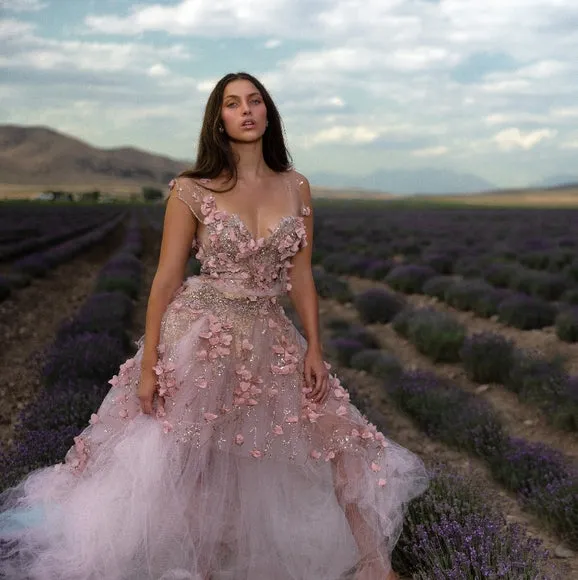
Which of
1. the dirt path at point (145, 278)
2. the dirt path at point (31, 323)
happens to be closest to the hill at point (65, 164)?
the dirt path at point (145, 278)

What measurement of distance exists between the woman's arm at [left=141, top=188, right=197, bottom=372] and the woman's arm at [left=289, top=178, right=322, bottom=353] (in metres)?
0.44

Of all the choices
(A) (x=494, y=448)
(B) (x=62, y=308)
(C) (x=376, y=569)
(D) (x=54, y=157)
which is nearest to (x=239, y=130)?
(C) (x=376, y=569)

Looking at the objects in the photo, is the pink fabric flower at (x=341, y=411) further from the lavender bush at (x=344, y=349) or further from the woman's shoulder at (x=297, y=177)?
the lavender bush at (x=344, y=349)

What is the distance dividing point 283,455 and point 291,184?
100 cm

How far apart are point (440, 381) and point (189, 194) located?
446cm

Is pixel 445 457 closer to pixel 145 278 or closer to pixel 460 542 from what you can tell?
pixel 460 542

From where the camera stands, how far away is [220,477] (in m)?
2.74

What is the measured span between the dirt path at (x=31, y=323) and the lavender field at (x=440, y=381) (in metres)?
0.03

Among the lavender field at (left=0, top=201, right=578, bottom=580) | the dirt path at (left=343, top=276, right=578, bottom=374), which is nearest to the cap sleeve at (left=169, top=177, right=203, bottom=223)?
the lavender field at (left=0, top=201, right=578, bottom=580)

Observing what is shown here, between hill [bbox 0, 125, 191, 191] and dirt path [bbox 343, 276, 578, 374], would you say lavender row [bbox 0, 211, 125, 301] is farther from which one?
hill [bbox 0, 125, 191, 191]

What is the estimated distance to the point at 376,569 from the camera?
9.40 feet

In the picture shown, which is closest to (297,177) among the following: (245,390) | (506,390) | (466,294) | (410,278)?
(245,390)

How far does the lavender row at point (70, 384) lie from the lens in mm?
4160

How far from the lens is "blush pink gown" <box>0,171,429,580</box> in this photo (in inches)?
105
